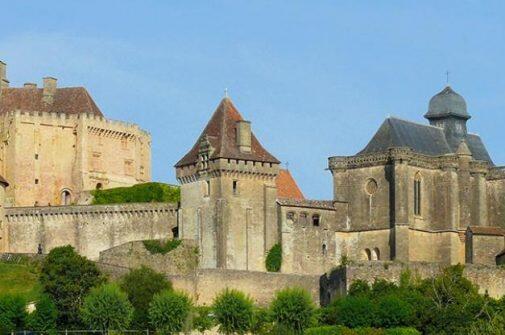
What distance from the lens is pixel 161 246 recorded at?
9075 cm

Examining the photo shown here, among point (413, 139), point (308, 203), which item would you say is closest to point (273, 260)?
point (308, 203)

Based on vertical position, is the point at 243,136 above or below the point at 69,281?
above

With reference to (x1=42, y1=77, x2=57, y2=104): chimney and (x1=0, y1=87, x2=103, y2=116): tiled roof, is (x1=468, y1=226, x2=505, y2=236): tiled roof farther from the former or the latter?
(x1=42, y1=77, x2=57, y2=104): chimney

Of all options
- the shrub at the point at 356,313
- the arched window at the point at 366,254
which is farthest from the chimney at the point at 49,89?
the shrub at the point at 356,313

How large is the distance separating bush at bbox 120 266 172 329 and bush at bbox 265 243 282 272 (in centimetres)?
595

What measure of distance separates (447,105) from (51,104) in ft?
73.4

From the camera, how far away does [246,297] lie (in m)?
84.3

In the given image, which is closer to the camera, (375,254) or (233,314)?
(233,314)

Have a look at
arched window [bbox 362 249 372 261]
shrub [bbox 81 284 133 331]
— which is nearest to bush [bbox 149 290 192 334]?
shrub [bbox 81 284 133 331]

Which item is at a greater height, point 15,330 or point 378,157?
point 378,157

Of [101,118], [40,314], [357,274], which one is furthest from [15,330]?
[101,118]

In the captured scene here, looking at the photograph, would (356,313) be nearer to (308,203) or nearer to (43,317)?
(308,203)

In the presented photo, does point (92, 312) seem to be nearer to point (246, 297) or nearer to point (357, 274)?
point (246, 297)

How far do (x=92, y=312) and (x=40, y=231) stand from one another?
1693 cm
